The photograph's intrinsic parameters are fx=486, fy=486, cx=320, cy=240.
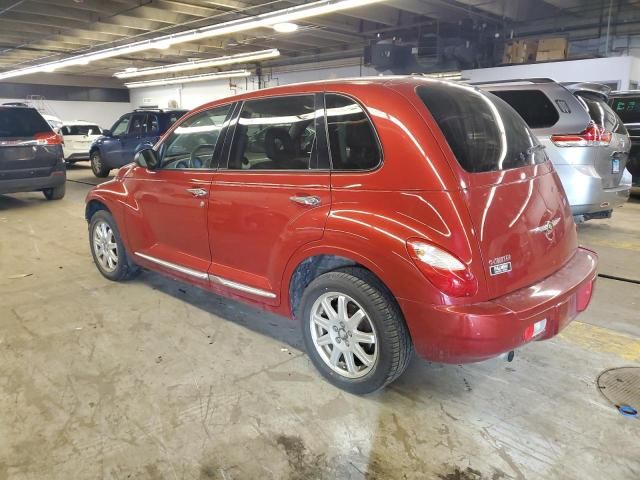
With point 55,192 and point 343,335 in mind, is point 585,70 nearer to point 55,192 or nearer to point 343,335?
point 343,335

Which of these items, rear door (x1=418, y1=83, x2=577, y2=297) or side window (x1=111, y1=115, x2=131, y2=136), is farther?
side window (x1=111, y1=115, x2=131, y2=136)

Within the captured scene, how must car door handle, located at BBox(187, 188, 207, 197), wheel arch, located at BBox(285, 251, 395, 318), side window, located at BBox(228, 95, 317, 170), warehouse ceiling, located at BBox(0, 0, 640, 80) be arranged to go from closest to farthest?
wheel arch, located at BBox(285, 251, 395, 318) → side window, located at BBox(228, 95, 317, 170) → car door handle, located at BBox(187, 188, 207, 197) → warehouse ceiling, located at BBox(0, 0, 640, 80)

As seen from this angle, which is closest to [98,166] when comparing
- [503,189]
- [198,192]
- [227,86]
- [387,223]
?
[227,86]

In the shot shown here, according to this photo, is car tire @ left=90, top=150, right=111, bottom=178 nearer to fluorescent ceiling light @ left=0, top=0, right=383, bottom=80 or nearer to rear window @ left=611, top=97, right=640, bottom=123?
fluorescent ceiling light @ left=0, top=0, right=383, bottom=80

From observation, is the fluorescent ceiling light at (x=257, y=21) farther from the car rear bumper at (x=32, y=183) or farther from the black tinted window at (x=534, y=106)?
the car rear bumper at (x=32, y=183)

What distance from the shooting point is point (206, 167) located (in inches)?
129

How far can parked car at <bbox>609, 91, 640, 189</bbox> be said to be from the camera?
317 inches

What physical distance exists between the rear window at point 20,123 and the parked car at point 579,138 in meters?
6.92

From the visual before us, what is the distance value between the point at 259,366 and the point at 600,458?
5.83ft

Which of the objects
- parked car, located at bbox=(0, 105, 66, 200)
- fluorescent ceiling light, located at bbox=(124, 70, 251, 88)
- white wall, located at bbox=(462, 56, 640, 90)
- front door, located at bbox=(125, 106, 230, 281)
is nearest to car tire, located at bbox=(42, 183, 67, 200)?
parked car, located at bbox=(0, 105, 66, 200)

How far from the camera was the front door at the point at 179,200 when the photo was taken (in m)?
3.28

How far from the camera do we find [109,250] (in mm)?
4340

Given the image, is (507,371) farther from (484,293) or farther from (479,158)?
(479,158)

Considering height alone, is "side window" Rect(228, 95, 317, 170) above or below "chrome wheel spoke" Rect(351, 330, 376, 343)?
above
